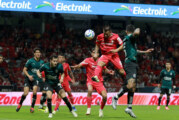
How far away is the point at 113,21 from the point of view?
36.4m

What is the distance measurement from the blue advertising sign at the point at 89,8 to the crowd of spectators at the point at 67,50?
353 cm

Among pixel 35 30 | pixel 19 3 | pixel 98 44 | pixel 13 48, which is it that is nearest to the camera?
pixel 98 44

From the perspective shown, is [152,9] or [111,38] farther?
[152,9]

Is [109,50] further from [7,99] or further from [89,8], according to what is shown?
[89,8]

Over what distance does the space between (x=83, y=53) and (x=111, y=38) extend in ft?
59.1

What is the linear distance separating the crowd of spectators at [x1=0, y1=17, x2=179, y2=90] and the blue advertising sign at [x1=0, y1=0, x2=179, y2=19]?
3.53 metres

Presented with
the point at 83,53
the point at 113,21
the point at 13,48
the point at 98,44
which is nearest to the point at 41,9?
the point at 13,48

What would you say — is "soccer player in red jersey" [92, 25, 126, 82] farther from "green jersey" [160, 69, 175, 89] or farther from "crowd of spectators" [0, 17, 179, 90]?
"crowd of spectators" [0, 17, 179, 90]

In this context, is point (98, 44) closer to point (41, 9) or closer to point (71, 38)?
point (41, 9)

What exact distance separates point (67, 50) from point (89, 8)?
449 centimetres

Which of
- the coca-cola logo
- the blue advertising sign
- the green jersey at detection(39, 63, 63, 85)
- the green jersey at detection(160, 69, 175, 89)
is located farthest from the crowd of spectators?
the green jersey at detection(39, 63, 63, 85)

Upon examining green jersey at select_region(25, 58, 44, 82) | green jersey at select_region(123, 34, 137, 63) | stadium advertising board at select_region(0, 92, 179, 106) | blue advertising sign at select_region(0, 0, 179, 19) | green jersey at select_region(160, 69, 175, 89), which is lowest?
stadium advertising board at select_region(0, 92, 179, 106)

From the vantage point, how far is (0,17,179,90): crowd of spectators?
26562 mm

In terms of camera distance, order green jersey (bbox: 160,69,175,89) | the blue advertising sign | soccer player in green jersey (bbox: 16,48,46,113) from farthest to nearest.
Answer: the blue advertising sign, green jersey (bbox: 160,69,175,89), soccer player in green jersey (bbox: 16,48,46,113)
